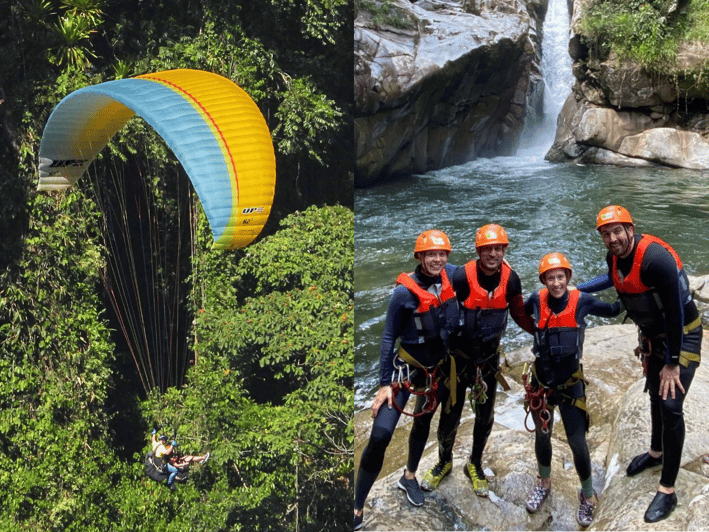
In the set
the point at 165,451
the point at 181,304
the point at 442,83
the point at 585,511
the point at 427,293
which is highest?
the point at 442,83

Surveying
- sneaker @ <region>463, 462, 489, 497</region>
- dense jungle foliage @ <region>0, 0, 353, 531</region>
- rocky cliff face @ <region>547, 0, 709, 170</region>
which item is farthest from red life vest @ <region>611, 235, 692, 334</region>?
rocky cliff face @ <region>547, 0, 709, 170</region>

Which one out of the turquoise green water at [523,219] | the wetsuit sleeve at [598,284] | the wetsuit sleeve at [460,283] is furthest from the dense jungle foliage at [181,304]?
the wetsuit sleeve at [598,284]

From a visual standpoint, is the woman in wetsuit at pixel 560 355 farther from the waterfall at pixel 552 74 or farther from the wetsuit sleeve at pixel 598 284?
the waterfall at pixel 552 74

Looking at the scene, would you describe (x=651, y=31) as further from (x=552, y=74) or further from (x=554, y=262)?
(x=554, y=262)

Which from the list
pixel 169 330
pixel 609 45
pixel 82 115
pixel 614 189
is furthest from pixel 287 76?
pixel 609 45

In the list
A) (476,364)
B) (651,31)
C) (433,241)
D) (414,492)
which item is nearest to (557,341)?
(476,364)

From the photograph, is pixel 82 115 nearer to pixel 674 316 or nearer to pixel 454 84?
pixel 674 316
